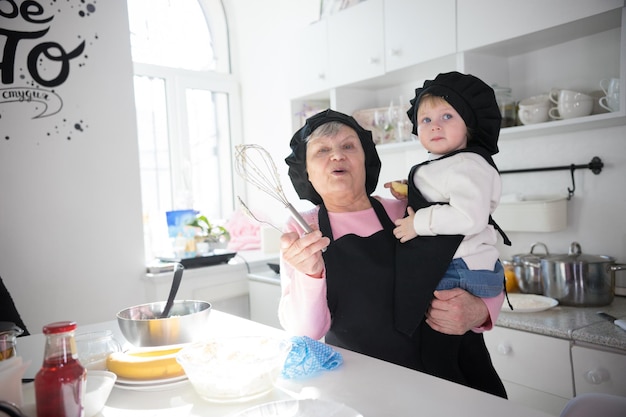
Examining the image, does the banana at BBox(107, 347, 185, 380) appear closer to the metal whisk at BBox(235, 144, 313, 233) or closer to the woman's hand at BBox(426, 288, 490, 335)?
the metal whisk at BBox(235, 144, 313, 233)

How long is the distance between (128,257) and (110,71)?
0.88 meters

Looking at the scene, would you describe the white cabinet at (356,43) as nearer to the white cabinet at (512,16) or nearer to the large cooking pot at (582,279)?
the white cabinet at (512,16)

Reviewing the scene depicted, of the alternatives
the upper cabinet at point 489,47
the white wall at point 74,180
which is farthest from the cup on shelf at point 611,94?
the white wall at point 74,180

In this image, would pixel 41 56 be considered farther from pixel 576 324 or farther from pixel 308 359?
pixel 576 324

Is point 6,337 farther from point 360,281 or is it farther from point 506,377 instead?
point 506,377

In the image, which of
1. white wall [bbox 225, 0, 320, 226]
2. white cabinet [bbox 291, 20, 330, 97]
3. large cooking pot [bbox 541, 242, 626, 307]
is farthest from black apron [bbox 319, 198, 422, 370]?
white wall [bbox 225, 0, 320, 226]

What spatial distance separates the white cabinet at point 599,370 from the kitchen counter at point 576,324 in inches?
1.3

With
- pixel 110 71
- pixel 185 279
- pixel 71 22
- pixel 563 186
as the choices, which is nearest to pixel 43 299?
pixel 185 279

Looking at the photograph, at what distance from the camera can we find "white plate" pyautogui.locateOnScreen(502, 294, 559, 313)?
75.2 inches

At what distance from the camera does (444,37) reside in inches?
88.7

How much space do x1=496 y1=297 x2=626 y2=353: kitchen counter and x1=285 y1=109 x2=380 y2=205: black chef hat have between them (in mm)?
800

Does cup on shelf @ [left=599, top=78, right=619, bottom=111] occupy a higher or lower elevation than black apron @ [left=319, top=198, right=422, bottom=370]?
higher

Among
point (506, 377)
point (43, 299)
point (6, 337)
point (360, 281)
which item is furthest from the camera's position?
point (43, 299)

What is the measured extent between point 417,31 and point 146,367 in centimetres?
198
